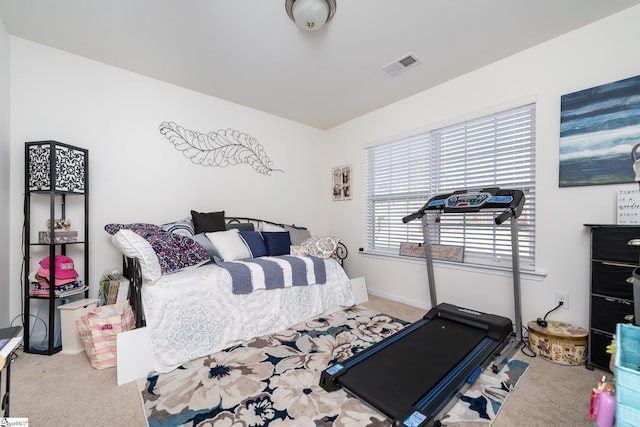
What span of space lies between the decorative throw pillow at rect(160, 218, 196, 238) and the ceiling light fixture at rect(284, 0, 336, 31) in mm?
2097

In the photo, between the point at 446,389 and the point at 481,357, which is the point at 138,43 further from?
the point at 481,357

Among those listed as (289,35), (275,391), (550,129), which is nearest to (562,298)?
(550,129)

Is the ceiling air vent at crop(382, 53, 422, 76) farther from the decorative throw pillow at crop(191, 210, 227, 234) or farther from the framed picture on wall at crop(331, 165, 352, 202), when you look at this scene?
the decorative throw pillow at crop(191, 210, 227, 234)

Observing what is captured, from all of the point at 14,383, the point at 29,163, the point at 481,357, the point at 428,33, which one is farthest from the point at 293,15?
the point at 14,383

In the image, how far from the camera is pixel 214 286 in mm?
2102

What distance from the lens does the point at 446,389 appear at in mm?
1475

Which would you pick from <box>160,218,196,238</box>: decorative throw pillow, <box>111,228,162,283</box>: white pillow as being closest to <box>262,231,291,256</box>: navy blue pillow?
<box>160,218,196,238</box>: decorative throw pillow

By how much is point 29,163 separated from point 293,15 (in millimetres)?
2330

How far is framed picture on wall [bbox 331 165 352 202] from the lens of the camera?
4020mm

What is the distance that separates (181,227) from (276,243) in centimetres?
99

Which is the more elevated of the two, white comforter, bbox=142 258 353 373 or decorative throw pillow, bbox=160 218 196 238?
decorative throw pillow, bbox=160 218 196 238

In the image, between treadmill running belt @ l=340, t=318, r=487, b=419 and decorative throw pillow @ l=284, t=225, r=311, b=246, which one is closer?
treadmill running belt @ l=340, t=318, r=487, b=419

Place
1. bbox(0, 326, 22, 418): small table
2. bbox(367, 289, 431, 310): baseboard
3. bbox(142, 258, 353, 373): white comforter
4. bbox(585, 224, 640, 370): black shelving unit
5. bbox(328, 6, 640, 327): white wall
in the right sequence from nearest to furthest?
bbox(0, 326, 22, 418): small table
bbox(585, 224, 640, 370): black shelving unit
bbox(142, 258, 353, 373): white comforter
bbox(328, 6, 640, 327): white wall
bbox(367, 289, 431, 310): baseboard

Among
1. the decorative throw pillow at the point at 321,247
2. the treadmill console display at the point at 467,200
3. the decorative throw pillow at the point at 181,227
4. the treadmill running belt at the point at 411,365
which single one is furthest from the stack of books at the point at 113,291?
the treadmill console display at the point at 467,200
